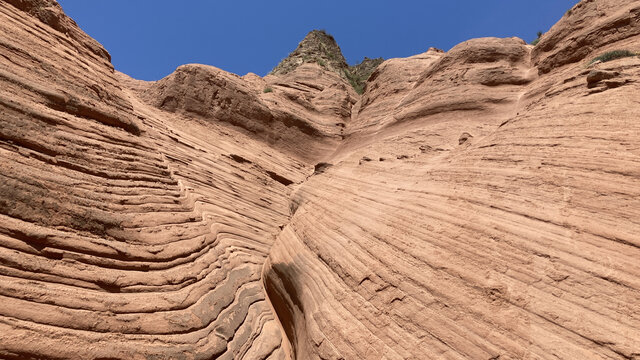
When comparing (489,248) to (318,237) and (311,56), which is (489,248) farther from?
(311,56)

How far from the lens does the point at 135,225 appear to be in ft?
17.6

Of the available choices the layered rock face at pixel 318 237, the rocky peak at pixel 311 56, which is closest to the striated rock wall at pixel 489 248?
the layered rock face at pixel 318 237

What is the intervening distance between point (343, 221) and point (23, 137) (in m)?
5.87

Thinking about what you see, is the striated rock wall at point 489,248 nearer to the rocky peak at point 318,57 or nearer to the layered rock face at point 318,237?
the layered rock face at point 318,237

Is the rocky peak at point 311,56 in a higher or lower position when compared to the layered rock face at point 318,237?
higher

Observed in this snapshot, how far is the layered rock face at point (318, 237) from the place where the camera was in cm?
343

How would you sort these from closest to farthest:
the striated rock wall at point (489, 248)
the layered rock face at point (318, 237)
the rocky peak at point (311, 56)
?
the striated rock wall at point (489, 248)
the layered rock face at point (318, 237)
the rocky peak at point (311, 56)

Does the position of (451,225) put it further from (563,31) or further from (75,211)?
(563,31)

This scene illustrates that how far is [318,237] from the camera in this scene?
6.77 m

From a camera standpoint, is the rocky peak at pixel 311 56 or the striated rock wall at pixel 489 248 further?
the rocky peak at pixel 311 56

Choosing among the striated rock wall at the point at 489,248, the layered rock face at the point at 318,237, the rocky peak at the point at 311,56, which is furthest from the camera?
the rocky peak at the point at 311,56

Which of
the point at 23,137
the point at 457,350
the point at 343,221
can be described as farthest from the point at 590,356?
the point at 23,137

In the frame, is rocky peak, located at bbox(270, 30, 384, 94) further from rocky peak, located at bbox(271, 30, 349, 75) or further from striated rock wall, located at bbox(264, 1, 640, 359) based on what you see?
striated rock wall, located at bbox(264, 1, 640, 359)

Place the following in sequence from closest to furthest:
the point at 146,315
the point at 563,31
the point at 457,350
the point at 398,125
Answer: the point at 457,350, the point at 146,315, the point at 563,31, the point at 398,125
